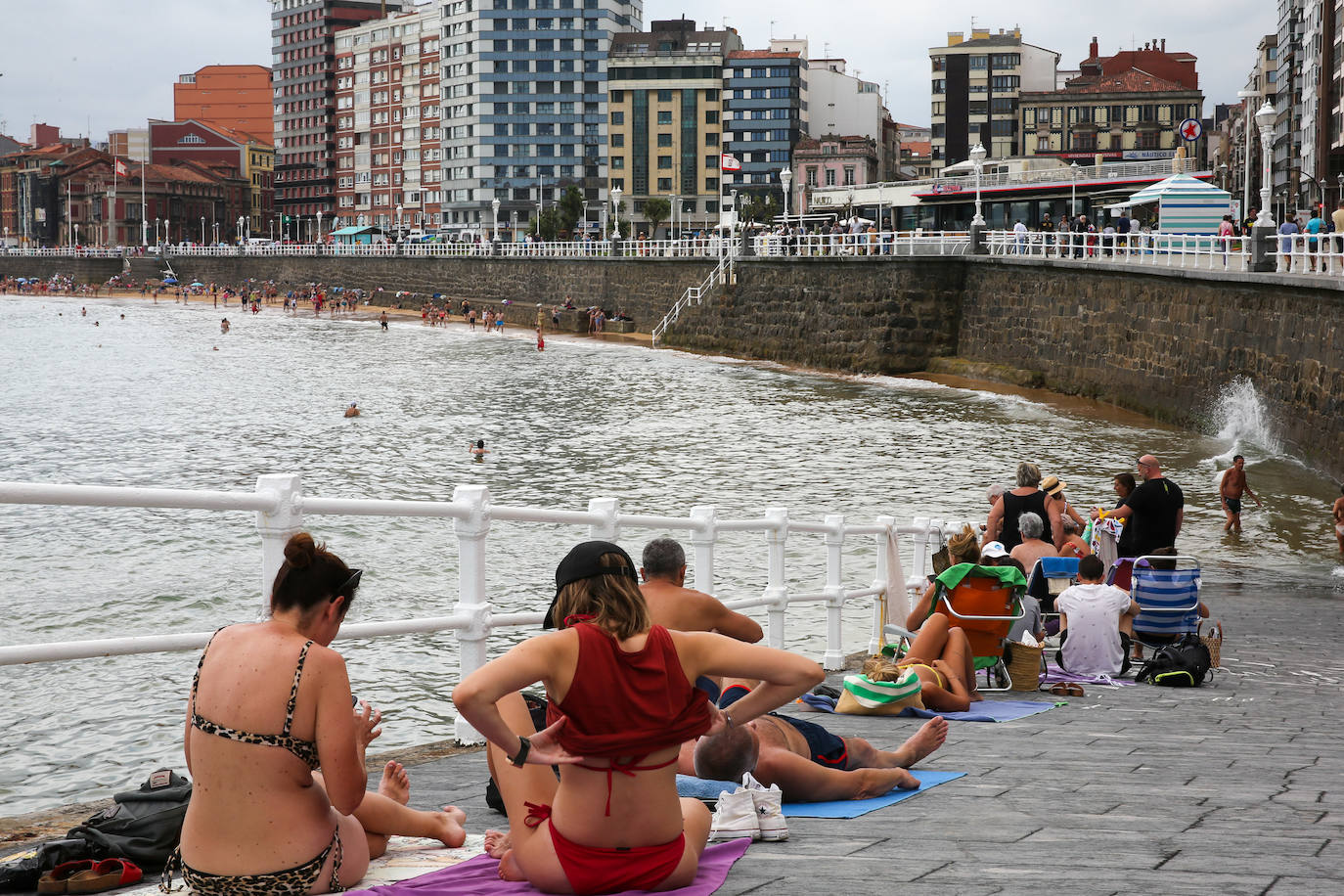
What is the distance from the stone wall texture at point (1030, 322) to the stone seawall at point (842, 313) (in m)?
0.05

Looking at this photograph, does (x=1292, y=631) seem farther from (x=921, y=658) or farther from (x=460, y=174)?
(x=460, y=174)

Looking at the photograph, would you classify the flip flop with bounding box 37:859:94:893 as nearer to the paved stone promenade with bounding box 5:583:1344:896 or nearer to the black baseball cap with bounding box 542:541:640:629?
the paved stone promenade with bounding box 5:583:1344:896

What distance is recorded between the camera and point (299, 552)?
144 inches

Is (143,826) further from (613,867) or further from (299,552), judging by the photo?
(613,867)

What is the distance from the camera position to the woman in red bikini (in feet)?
11.7

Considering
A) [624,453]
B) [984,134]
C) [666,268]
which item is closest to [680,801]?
[624,453]

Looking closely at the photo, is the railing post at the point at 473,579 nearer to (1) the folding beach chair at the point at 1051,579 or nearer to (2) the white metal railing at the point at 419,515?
(2) the white metal railing at the point at 419,515

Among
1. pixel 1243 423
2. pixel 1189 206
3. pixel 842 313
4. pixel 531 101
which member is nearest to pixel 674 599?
pixel 1243 423

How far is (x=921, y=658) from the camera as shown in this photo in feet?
24.3

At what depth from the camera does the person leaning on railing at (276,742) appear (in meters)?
3.61

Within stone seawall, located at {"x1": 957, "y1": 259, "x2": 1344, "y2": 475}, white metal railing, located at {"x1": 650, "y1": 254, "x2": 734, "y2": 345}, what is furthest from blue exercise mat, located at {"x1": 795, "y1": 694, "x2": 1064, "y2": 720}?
white metal railing, located at {"x1": 650, "y1": 254, "x2": 734, "y2": 345}

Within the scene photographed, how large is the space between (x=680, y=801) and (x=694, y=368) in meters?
43.4

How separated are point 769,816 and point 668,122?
11726 cm

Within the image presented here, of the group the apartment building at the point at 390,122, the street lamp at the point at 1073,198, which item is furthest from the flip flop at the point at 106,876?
the apartment building at the point at 390,122
